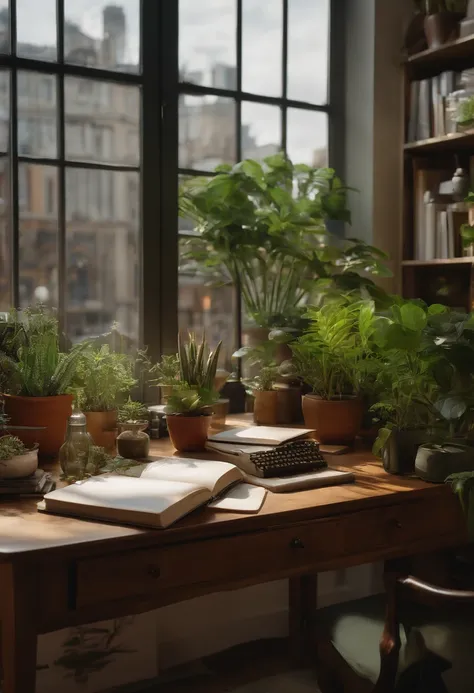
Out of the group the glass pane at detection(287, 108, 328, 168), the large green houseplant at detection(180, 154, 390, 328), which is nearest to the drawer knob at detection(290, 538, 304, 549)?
the large green houseplant at detection(180, 154, 390, 328)

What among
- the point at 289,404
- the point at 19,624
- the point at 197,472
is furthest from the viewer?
the point at 289,404

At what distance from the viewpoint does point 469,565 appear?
2.72m

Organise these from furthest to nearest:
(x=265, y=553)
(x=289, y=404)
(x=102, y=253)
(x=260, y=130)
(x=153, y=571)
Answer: (x=260, y=130)
(x=102, y=253)
(x=289, y=404)
(x=265, y=553)
(x=153, y=571)

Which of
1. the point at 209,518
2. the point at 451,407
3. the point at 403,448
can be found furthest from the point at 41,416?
the point at 451,407

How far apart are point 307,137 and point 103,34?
37.0 inches

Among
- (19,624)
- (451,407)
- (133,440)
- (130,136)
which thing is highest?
(130,136)

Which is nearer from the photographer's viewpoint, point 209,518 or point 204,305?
point 209,518

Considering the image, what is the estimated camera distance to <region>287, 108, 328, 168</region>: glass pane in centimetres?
339

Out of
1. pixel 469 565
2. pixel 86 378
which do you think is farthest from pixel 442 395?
pixel 86 378

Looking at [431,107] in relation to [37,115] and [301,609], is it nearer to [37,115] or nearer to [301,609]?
[37,115]

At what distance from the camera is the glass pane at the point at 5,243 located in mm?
2799

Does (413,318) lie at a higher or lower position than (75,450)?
higher

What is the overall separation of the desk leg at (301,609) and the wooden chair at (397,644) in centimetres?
56

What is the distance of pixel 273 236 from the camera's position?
3068 mm
